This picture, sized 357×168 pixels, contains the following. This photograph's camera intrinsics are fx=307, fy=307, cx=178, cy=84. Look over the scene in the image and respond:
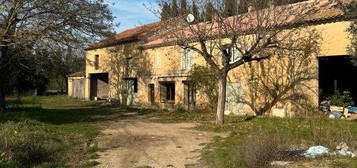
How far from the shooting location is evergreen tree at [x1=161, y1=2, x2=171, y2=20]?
13.6 metres

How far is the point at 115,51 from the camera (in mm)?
26781

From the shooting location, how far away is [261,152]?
6105mm

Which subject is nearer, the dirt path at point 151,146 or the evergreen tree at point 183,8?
the dirt path at point 151,146

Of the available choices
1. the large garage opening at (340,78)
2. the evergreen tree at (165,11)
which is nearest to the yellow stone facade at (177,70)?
the large garage opening at (340,78)

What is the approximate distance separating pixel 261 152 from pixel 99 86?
27.4 metres

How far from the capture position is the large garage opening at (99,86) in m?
31.5

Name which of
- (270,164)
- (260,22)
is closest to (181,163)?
(270,164)

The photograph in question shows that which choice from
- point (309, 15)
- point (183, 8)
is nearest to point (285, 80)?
point (309, 15)

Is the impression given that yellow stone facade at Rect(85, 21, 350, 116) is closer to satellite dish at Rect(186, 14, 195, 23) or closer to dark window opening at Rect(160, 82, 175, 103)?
dark window opening at Rect(160, 82, 175, 103)

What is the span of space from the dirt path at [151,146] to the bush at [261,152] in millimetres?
1243

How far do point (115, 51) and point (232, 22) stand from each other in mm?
15678

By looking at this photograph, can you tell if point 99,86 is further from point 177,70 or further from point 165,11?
point 165,11

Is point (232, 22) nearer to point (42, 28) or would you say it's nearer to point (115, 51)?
point (42, 28)

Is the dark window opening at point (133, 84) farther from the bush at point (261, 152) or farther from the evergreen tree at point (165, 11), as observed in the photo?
the bush at point (261, 152)
